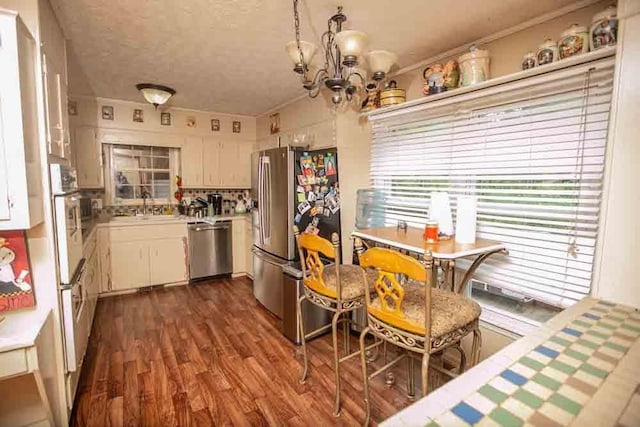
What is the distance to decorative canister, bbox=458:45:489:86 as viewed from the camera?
197cm

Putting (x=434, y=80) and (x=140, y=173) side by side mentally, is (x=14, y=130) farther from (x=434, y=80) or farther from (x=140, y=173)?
(x=140, y=173)

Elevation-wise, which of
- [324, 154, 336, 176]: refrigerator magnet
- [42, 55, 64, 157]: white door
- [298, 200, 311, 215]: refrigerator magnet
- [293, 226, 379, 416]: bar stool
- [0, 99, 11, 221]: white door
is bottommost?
[293, 226, 379, 416]: bar stool

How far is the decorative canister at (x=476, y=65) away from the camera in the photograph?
1974mm

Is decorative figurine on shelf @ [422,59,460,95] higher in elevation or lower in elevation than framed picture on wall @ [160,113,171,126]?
lower

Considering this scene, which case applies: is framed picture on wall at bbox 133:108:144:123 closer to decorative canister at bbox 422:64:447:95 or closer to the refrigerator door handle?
the refrigerator door handle

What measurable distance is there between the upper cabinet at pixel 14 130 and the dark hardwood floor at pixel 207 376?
1305 millimetres

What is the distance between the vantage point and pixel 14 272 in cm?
156

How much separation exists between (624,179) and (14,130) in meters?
2.60

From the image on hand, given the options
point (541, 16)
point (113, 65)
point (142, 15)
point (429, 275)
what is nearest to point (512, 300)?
point (429, 275)

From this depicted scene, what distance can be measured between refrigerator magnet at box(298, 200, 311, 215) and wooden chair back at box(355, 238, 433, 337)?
1428 millimetres

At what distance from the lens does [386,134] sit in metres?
2.78

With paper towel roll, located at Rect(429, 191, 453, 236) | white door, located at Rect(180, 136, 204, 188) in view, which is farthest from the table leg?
white door, located at Rect(180, 136, 204, 188)

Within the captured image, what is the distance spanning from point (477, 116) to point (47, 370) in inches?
116

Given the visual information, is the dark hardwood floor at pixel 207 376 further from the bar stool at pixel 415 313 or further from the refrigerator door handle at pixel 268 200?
the refrigerator door handle at pixel 268 200
